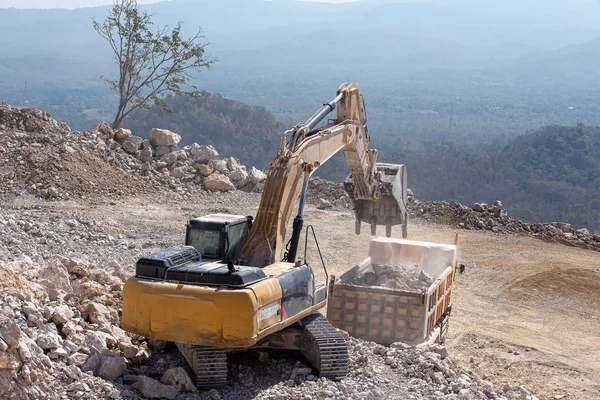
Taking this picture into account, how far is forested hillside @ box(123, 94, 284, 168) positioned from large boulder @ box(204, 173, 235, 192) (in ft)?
120

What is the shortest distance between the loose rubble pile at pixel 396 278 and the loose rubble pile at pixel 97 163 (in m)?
11.6

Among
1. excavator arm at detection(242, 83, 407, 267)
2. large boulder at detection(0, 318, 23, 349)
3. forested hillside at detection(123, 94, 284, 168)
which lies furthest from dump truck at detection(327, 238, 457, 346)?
forested hillside at detection(123, 94, 284, 168)

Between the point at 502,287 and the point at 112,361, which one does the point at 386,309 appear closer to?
the point at 112,361

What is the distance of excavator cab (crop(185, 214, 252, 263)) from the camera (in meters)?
8.83

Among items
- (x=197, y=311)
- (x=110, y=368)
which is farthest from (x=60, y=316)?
(x=197, y=311)

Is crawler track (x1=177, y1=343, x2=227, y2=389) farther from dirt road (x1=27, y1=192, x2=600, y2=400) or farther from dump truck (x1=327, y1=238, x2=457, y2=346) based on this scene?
dirt road (x1=27, y1=192, x2=600, y2=400)

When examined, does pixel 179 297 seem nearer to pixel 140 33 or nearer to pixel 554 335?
pixel 554 335

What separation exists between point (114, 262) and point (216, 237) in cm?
331

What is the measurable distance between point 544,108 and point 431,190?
11249cm

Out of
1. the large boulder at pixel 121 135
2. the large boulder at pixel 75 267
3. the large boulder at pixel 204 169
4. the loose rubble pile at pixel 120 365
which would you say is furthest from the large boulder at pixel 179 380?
the large boulder at pixel 121 135

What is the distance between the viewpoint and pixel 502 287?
52.4ft

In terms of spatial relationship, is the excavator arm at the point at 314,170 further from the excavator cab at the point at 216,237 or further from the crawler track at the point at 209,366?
the crawler track at the point at 209,366

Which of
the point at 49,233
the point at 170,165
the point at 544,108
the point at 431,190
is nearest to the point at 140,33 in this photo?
the point at 170,165

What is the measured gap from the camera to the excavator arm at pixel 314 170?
8883 millimetres
